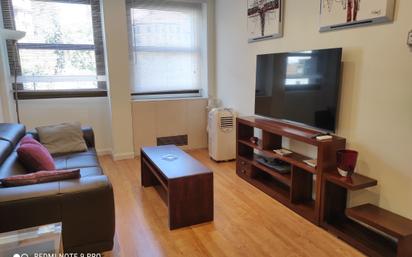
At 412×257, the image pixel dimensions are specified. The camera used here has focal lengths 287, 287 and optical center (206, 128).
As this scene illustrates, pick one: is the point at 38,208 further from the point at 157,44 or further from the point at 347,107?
the point at 157,44

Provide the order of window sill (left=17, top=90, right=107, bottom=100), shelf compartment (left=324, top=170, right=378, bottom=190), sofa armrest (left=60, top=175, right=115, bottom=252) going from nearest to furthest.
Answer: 1. sofa armrest (left=60, top=175, right=115, bottom=252)
2. shelf compartment (left=324, top=170, right=378, bottom=190)
3. window sill (left=17, top=90, right=107, bottom=100)

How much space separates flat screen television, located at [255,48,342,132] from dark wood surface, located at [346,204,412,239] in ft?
2.25

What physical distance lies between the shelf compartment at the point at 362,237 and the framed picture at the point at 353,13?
161 cm

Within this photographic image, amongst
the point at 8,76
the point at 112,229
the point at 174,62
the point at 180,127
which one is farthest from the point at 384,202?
the point at 8,76

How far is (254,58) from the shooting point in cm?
371

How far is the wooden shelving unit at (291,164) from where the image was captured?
2.38 metres

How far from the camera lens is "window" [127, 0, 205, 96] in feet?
14.5

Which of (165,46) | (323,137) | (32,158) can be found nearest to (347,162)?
(323,137)

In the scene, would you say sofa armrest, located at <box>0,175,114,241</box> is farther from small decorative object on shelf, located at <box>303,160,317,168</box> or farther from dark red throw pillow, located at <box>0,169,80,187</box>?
small decorative object on shelf, located at <box>303,160,317,168</box>

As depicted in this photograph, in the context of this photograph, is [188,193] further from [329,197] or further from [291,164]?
[329,197]

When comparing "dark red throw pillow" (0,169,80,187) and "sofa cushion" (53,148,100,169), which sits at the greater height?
"dark red throw pillow" (0,169,80,187)

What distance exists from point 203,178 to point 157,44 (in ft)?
9.33

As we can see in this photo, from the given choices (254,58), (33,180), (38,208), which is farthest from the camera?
(254,58)

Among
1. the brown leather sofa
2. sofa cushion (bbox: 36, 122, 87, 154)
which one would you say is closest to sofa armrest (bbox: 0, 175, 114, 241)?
the brown leather sofa
